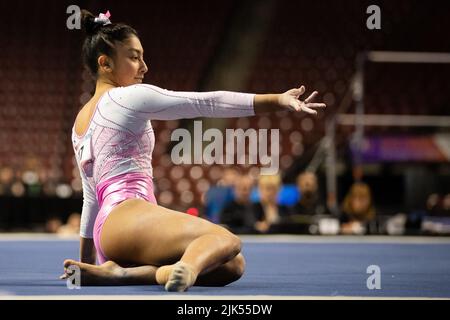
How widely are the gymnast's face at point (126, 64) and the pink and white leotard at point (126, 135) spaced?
116 millimetres

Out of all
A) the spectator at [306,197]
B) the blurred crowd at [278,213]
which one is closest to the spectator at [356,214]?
the blurred crowd at [278,213]

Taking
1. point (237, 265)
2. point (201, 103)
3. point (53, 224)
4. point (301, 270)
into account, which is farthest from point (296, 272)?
point (53, 224)

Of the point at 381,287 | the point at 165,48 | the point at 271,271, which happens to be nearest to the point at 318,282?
the point at 381,287

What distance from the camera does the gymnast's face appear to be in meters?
2.71

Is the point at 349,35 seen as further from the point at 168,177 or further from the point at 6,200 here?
the point at 6,200

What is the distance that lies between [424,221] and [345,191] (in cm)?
211

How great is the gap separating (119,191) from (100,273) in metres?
0.27

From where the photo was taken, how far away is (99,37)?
8.95 feet

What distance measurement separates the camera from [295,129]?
11.7m

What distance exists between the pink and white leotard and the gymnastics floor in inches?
12.6

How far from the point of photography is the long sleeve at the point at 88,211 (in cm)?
286

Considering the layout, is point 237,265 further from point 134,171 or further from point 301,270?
point 301,270

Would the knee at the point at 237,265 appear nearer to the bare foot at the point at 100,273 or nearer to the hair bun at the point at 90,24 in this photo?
the bare foot at the point at 100,273

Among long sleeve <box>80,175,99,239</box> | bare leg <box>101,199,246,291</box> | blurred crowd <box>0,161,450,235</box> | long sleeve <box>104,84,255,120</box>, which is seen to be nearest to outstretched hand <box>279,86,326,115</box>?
long sleeve <box>104,84,255,120</box>
